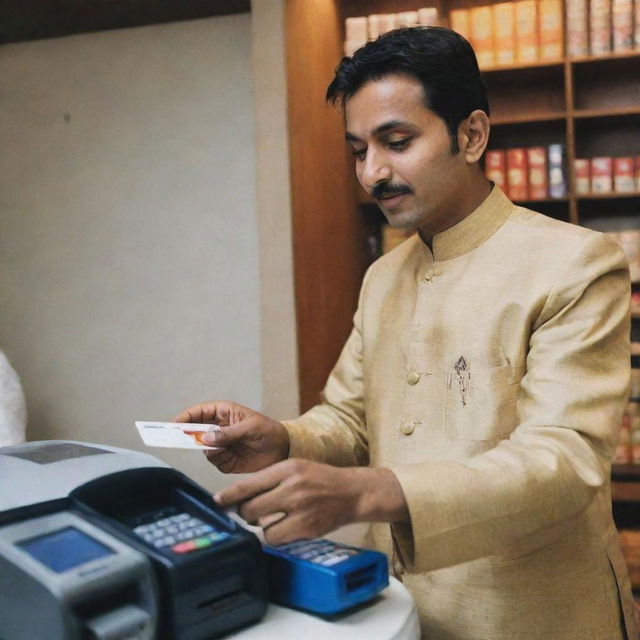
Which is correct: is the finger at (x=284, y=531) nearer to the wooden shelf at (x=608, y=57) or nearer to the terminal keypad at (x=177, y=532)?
the terminal keypad at (x=177, y=532)

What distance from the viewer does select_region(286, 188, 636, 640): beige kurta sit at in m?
0.95

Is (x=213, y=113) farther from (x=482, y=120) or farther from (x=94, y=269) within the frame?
(x=482, y=120)

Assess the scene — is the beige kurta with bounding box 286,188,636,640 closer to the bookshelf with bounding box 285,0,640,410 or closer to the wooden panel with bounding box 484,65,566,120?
the bookshelf with bounding box 285,0,640,410

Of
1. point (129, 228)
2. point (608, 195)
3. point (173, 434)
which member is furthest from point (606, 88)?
point (173, 434)

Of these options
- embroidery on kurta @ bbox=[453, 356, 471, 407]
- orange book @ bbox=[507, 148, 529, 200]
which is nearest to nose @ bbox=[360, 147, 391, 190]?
embroidery on kurta @ bbox=[453, 356, 471, 407]

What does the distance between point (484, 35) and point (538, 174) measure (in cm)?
63

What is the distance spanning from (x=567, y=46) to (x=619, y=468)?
5.82ft

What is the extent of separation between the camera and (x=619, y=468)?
337 cm

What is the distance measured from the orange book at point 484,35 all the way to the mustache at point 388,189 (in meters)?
2.39

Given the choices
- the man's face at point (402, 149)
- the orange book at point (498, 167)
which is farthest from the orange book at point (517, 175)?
the man's face at point (402, 149)

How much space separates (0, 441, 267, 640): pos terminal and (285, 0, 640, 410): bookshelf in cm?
238

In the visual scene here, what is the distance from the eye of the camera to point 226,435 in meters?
1.14

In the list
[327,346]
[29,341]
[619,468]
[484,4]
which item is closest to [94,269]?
[29,341]

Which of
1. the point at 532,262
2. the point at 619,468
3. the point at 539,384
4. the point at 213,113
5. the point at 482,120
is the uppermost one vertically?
the point at 213,113
